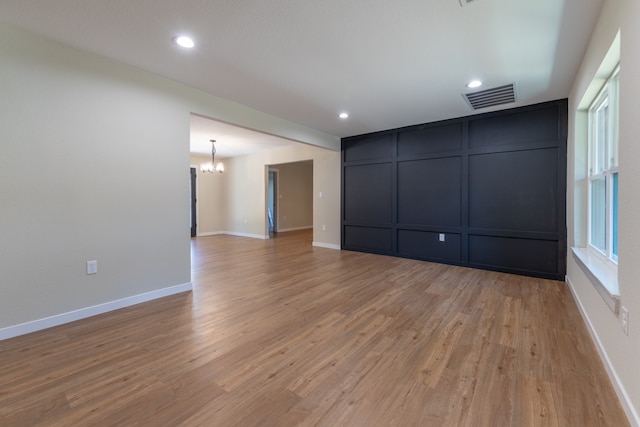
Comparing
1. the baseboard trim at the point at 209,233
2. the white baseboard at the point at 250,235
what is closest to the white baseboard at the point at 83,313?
the white baseboard at the point at 250,235

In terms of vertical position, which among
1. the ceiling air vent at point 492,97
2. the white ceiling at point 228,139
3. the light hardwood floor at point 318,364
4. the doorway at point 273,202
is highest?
the white ceiling at point 228,139

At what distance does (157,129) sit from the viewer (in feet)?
10.0

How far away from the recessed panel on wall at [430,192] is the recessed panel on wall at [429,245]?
0.21 m

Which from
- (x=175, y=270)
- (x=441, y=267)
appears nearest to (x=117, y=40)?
(x=175, y=270)

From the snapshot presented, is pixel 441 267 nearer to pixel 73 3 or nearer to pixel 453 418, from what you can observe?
pixel 453 418

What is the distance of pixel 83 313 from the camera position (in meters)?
2.57

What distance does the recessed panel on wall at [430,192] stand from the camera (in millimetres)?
4676

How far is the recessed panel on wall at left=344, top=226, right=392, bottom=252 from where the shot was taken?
552 centimetres

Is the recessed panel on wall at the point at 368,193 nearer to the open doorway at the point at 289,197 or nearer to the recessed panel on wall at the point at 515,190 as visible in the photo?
the recessed panel on wall at the point at 515,190

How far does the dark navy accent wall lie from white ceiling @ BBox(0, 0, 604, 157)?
78 cm

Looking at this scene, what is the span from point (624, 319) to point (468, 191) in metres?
3.22

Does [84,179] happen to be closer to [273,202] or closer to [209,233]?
[209,233]

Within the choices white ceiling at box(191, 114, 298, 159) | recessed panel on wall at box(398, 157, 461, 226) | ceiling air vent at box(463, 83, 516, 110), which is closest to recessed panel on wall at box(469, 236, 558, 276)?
recessed panel on wall at box(398, 157, 461, 226)

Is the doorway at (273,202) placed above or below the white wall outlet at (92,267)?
above
